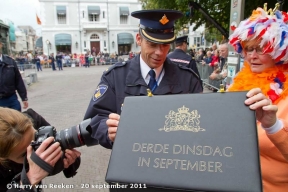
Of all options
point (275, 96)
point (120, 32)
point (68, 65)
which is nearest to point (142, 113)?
point (275, 96)

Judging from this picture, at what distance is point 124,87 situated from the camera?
5.22ft

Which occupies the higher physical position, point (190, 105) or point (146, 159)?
point (190, 105)

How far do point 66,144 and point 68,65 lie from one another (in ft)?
89.6

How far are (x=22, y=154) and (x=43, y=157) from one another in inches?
14.4

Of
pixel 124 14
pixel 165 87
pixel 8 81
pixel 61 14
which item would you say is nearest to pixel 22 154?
pixel 165 87

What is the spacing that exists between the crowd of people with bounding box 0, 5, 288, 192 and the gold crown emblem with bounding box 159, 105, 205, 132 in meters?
0.29

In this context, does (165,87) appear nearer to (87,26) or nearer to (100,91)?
(100,91)

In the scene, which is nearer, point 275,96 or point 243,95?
point 243,95

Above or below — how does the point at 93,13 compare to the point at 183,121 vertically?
above

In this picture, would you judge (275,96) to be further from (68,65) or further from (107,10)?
(107,10)

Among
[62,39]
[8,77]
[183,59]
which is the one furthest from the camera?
[62,39]

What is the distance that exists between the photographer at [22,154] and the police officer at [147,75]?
0.93 feet

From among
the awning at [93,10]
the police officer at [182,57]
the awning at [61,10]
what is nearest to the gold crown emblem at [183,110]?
the police officer at [182,57]

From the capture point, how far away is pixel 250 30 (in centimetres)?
143
